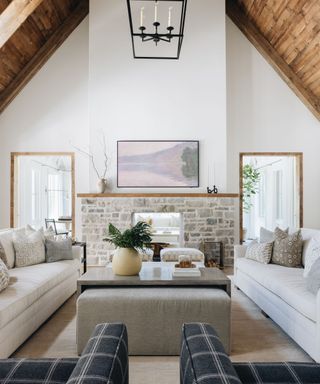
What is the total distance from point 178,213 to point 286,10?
3.93 m

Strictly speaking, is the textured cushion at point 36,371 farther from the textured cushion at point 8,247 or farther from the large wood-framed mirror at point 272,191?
the large wood-framed mirror at point 272,191

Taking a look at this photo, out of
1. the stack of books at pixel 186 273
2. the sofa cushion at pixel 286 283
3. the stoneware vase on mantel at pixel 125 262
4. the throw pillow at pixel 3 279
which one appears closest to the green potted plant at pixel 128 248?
the stoneware vase on mantel at pixel 125 262

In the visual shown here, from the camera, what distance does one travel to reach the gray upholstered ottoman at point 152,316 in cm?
278

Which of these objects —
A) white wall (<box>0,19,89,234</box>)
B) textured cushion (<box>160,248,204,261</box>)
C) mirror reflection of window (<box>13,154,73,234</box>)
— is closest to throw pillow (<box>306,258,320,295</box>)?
textured cushion (<box>160,248,204,261</box>)

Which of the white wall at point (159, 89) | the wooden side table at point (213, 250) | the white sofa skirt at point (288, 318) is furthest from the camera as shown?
the white wall at point (159, 89)

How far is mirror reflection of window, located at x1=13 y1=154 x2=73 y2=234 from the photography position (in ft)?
24.9

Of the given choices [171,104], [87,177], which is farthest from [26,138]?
[171,104]

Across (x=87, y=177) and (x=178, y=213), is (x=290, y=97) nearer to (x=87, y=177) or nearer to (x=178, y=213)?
(x=178, y=213)

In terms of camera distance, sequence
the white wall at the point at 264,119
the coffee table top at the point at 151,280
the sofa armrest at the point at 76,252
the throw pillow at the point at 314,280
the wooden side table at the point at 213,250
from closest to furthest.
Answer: the throw pillow at the point at 314,280 → the coffee table top at the point at 151,280 → the sofa armrest at the point at 76,252 → the wooden side table at the point at 213,250 → the white wall at the point at 264,119

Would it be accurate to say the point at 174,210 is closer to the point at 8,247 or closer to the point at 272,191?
the point at 8,247

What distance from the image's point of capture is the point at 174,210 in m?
6.50

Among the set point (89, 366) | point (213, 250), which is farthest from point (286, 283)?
point (213, 250)

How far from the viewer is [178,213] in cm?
682

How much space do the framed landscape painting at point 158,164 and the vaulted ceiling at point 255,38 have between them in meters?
2.31
